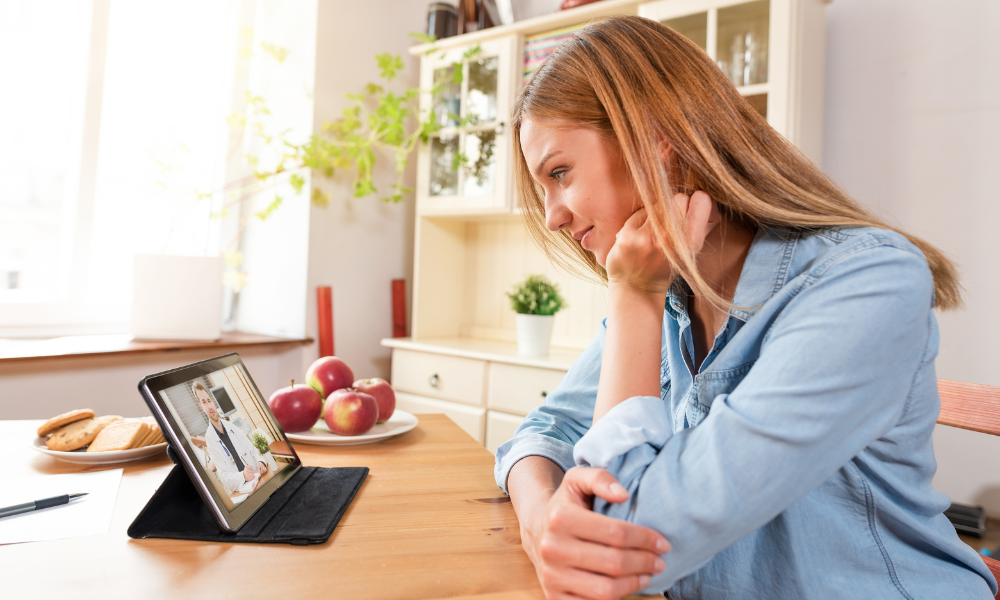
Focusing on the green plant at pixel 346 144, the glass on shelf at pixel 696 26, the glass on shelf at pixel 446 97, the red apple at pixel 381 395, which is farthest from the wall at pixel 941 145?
the red apple at pixel 381 395

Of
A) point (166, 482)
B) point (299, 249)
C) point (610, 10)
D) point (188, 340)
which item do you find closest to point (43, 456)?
point (166, 482)

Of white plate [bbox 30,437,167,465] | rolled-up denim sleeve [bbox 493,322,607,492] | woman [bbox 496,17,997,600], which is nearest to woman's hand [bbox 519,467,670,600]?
woman [bbox 496,17,997,600]

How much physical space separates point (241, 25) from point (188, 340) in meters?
1.31

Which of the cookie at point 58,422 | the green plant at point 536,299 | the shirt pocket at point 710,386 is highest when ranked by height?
the green plant at point 536,299

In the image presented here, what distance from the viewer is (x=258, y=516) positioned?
652mm

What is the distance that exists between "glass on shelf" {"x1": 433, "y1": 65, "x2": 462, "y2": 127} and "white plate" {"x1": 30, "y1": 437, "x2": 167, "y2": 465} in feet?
6.11

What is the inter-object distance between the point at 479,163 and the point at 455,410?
97cm

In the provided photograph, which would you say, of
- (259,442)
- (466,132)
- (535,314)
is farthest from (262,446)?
(466,132)

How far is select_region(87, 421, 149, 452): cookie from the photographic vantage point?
33.6 inches

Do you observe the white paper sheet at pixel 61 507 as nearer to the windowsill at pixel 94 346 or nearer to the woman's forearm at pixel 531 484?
the woman's forearm at pixel 531 484

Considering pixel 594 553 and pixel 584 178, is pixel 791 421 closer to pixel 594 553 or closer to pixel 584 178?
pixel 594 553

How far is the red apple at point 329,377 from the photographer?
109cm

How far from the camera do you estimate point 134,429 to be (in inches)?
34.3

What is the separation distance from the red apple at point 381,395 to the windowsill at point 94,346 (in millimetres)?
1155
